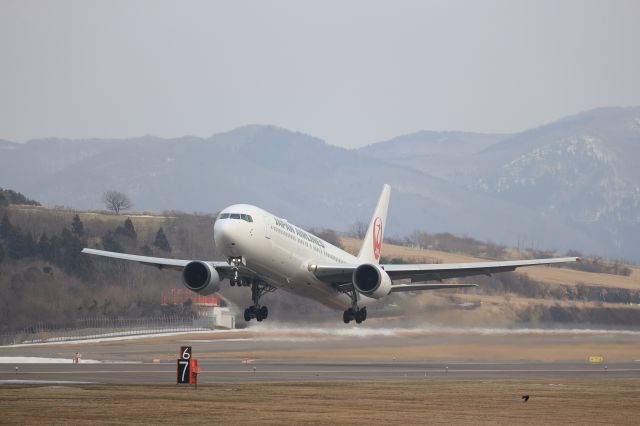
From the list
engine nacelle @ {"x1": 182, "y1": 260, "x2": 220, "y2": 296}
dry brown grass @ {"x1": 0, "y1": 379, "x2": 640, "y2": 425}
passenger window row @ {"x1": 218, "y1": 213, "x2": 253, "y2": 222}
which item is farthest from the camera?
engine nacelle @ {"x1": 182, "y1": 260, "x2": 220, "y2": 296}

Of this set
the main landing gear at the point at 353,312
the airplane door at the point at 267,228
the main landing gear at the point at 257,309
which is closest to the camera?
the airplane door at the point at 267,228

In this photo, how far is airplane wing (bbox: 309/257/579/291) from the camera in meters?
53.3

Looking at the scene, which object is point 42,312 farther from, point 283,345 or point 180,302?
point 283,345

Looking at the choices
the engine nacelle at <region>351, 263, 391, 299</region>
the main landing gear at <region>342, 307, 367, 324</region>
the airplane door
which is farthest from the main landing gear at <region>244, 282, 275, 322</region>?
the airplane door

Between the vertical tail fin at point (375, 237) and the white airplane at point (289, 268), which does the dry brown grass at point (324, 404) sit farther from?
the vertical tail fin at point (375, 237)

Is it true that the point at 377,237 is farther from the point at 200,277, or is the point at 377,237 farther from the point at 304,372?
the point at 200,277

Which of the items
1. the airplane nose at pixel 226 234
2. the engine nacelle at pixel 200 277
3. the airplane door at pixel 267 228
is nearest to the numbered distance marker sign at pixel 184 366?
the airplane nose at pixel 226 234

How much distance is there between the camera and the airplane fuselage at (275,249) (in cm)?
4822

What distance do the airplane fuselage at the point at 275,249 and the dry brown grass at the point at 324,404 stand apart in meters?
5.98

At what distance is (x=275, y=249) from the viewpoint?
5028 centimetres

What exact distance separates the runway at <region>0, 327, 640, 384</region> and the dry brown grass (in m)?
6.44

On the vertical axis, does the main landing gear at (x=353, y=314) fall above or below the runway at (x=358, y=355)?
above

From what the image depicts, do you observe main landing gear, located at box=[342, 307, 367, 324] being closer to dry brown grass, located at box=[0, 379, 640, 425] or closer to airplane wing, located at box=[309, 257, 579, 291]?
airplane wing, located at box=[309, 257, 579, 291]

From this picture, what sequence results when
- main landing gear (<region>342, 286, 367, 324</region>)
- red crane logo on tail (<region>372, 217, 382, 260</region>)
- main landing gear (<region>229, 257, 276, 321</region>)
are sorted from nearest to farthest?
main landing gear (<region>229, 257, 276, 321</region>), main landing gear (<region>342, 286, 367, 324</region>), red crane logo on tail (<region>372, 217, 382, 260</region>)
